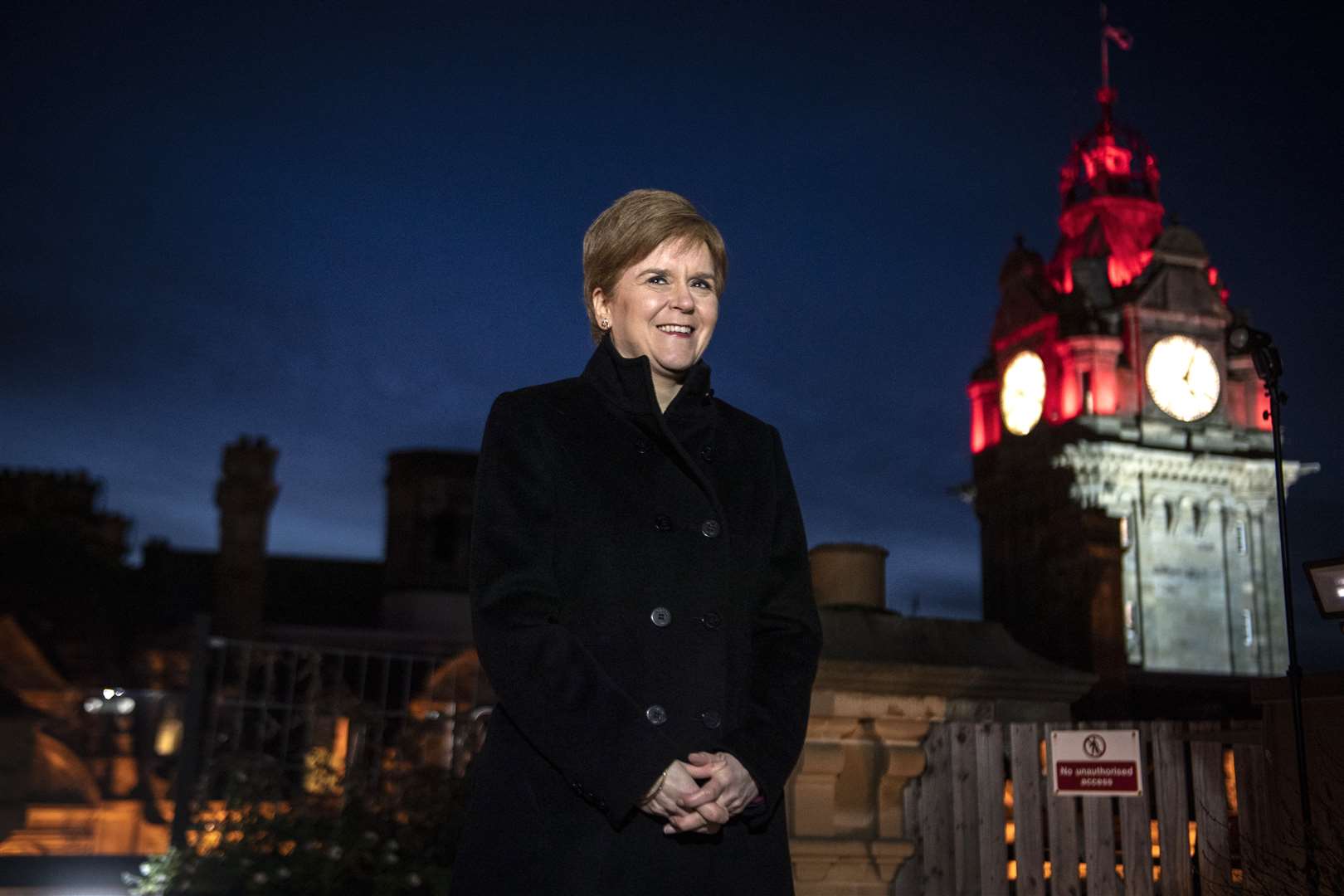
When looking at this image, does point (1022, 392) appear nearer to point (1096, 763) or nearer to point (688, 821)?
point (1096, 763)

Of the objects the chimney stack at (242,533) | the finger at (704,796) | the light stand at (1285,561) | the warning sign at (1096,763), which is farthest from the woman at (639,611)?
the chimney stack at (242,533)

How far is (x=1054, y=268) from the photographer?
140ft

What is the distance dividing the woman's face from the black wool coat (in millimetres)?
50

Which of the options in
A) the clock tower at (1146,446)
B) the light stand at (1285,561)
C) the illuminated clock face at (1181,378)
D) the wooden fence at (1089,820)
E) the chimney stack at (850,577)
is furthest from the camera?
the illuminated clock face at (1181,378)

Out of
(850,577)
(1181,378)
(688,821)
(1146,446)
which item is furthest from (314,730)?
(1181,378)

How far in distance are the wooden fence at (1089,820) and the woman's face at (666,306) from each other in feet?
9.52

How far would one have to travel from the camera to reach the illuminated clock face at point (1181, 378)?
39.6 meters

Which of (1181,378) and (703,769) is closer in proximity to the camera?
(703,769)

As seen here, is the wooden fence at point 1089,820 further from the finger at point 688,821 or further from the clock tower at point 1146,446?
the clock tower at point 1146,446

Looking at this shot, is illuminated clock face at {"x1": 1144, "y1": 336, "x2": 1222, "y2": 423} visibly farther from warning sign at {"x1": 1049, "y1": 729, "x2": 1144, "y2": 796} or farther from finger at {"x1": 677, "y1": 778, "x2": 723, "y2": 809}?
finger at {"x1": 677, "y1": 778, "x2": 723, "y2": 809}

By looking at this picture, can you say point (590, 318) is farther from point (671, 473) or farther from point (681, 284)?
point (671, 473)

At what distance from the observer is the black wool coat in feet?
7.55

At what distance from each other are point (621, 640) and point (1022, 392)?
40.4m

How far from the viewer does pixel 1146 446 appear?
127 ft
